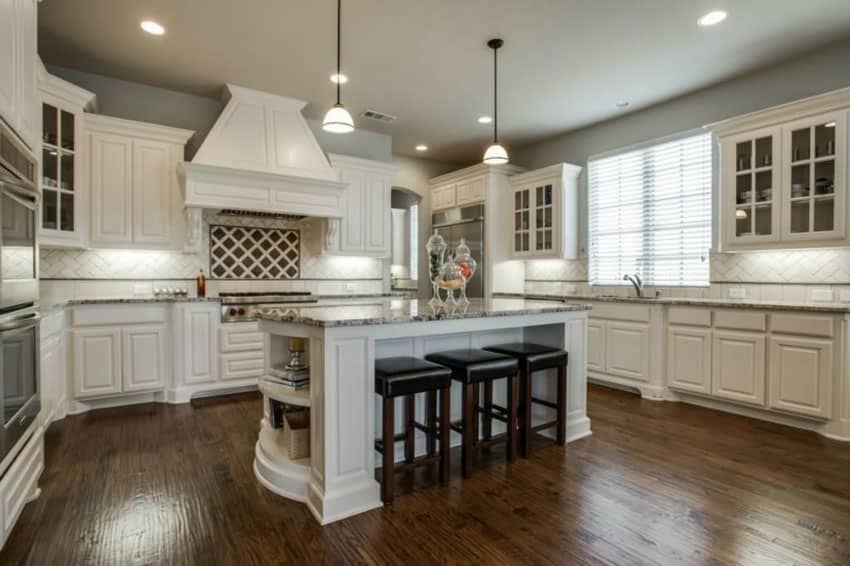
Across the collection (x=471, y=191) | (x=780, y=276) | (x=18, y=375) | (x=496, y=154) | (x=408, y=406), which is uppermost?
(x=471, y=191)

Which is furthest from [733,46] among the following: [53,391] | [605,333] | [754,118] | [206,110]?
→ [53,391]

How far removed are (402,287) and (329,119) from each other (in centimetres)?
449

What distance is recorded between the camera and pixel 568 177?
5.59 metres

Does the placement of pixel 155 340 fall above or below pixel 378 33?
below

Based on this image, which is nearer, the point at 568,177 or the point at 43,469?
the point at 43,469

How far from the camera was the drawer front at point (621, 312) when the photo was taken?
424 centimetres

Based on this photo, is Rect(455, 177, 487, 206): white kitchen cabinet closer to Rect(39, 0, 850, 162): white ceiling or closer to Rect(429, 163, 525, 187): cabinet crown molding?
Rect(429, 163, 525, 187): cabinet crown molding

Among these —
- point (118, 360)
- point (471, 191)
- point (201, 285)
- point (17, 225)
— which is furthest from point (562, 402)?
point (471, 191)

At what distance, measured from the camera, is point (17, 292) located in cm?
205

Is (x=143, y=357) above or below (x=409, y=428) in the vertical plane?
above

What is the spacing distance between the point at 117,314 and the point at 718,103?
19.3 feet

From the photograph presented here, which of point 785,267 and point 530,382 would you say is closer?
point 530,382

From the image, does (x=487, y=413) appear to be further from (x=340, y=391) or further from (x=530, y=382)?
(x=340, y=391)

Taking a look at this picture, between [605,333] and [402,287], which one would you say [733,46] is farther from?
[402,287]
